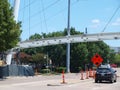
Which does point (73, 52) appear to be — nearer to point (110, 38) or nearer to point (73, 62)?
point (73, 62)

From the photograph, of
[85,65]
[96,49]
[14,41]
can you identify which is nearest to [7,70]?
[14,41]

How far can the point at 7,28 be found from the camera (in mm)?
46812

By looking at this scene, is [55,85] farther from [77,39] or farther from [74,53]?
[74,53]

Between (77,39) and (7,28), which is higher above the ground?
(77,39)

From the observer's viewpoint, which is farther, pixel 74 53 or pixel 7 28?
pixel 74 53

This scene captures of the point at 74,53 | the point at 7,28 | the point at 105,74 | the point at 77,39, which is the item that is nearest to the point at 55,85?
the point at 105,74

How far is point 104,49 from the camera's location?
12256cm

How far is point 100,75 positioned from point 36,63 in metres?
61.9

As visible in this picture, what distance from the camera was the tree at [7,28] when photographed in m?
46.2

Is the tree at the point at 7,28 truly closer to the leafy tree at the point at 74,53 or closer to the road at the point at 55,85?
the road at the point at 55,85

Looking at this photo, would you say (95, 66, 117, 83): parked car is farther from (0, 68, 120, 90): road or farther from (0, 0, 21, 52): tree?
(0, 0, 21, 52): tree

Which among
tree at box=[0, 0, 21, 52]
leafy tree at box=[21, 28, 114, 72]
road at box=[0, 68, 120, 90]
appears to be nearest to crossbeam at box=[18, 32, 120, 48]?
tree at box=[0, 0, 21, 52]

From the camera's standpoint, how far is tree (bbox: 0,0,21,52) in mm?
46219

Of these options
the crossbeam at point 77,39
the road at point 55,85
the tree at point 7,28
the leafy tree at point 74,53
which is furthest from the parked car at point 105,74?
the leafy tree at point 74,53
